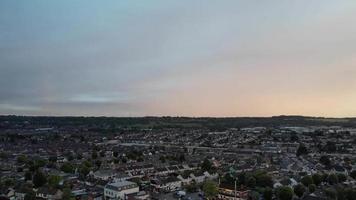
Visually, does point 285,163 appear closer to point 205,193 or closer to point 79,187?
point 205,193

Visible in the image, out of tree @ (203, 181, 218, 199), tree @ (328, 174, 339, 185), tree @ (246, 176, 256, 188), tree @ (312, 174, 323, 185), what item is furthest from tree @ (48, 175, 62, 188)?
tree @ (328, 174, 339, 185)

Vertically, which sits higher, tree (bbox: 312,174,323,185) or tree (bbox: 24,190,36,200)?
tree (bbox: 312,174,323,185)

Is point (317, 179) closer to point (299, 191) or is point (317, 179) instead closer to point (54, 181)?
point (299, 191)

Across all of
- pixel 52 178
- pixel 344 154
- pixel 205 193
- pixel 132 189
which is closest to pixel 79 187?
pixel 52 178

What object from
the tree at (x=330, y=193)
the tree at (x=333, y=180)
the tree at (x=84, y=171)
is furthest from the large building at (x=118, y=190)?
the tree at (x=333, y=180)

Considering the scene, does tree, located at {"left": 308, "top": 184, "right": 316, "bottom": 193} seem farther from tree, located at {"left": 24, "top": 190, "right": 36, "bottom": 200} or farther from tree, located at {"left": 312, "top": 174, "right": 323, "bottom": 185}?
tree, located at {"left": 24, "top": 190, "right": 36, "bottom": 200}

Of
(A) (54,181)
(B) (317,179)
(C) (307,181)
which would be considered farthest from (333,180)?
(A) (54,181)

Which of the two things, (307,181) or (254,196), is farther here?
(307,181)

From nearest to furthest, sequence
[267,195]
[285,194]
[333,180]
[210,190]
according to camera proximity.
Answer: [285,194]
[267,195]
[210,190]
[333,180]
